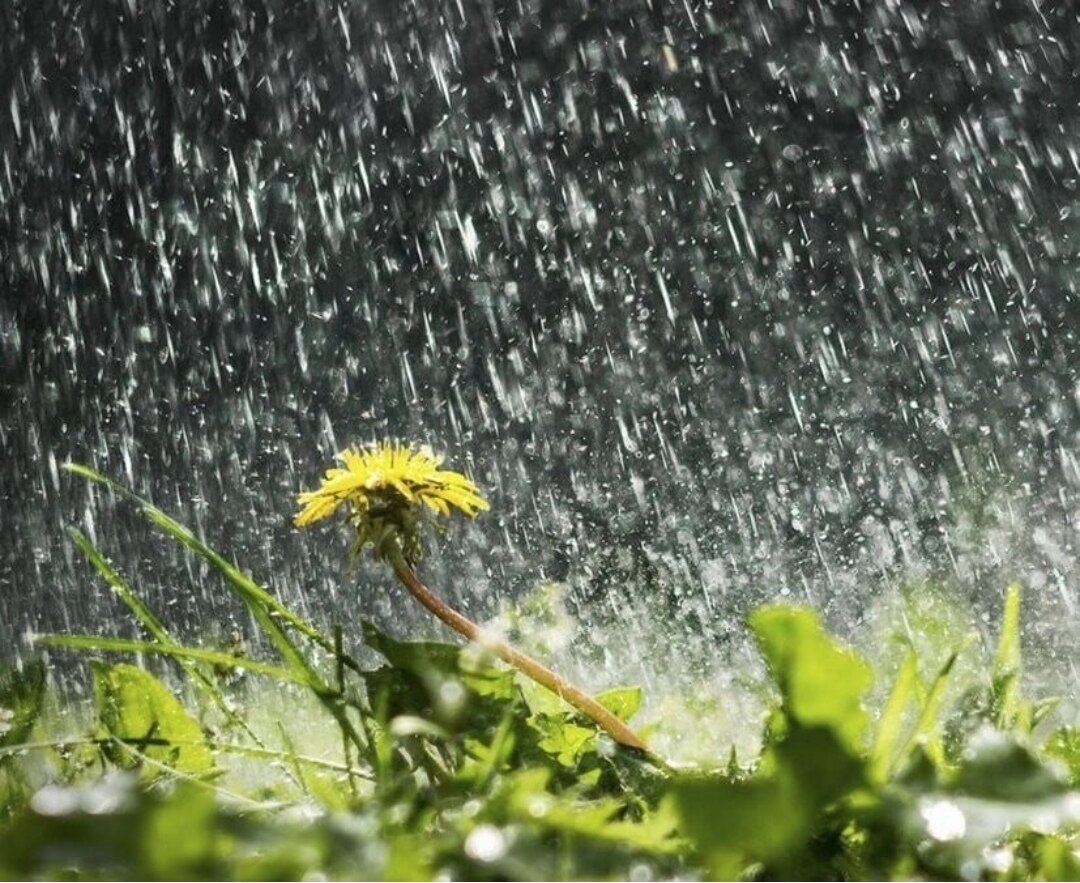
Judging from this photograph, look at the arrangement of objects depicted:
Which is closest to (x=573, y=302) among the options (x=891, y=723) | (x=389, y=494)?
(x=389, y=494)

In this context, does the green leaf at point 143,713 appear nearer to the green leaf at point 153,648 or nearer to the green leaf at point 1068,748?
the green leaf at point 153,648

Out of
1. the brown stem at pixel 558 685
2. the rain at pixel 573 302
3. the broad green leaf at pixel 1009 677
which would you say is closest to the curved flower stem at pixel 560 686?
the brown stem at pixel 558 685

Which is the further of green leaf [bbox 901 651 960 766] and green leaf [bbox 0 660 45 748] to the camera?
green leaf [bbox 0 660 45 748]

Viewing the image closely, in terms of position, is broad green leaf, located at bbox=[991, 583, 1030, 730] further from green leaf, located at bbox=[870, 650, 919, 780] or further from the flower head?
the flower head

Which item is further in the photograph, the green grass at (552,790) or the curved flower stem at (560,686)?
the curved flower stem at (560,686)

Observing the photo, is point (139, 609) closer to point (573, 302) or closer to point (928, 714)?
point (928, 714)

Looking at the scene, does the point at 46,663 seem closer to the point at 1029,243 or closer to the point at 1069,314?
the point at 1069,314

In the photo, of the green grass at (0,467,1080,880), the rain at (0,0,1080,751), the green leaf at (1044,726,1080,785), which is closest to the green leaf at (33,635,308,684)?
the green grass at (0,467,1080,880)
